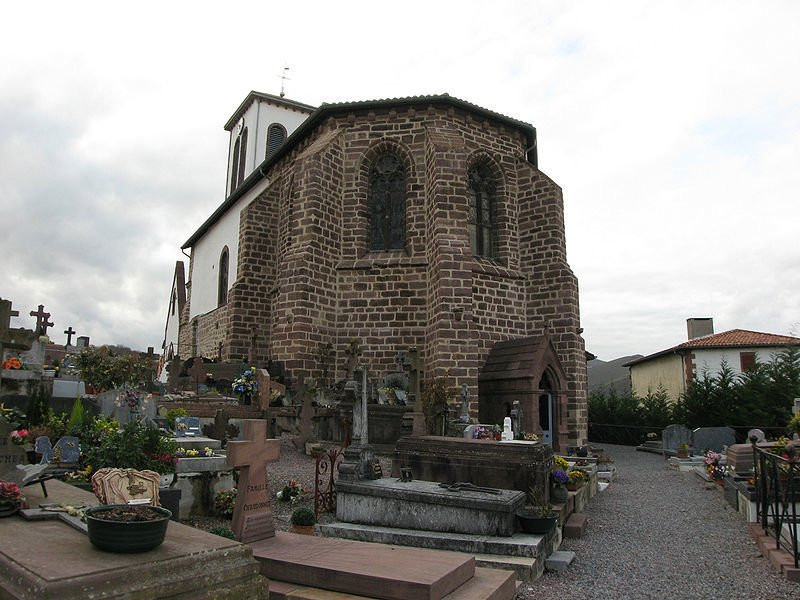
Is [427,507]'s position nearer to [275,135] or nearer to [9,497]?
[9,497]

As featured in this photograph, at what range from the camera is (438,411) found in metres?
11.9

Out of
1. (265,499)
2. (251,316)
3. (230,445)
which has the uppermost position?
(251,316)

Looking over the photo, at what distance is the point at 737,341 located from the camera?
2806 centimetres

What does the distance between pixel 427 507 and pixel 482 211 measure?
37.4 ft

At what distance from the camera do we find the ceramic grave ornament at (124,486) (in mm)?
4273

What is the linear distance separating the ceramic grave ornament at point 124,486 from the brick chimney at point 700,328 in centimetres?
3308

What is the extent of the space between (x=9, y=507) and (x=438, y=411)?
28.8 ft

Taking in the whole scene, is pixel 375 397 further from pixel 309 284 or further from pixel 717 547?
pixel 717 547

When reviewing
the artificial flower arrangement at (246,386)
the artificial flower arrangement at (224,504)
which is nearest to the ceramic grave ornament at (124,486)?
the artificial flower arrangement at (224,504)

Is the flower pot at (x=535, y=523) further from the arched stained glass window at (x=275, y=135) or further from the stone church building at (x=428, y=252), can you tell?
the arched stained glass window at (x=275, y=135)

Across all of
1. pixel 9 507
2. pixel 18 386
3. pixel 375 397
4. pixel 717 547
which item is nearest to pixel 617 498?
pixel 717 547

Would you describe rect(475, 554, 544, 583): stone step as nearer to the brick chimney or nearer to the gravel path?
the gravel path

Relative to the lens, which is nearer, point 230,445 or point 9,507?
point 9,507

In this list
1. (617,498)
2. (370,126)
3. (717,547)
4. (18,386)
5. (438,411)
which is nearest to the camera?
(717,547)
